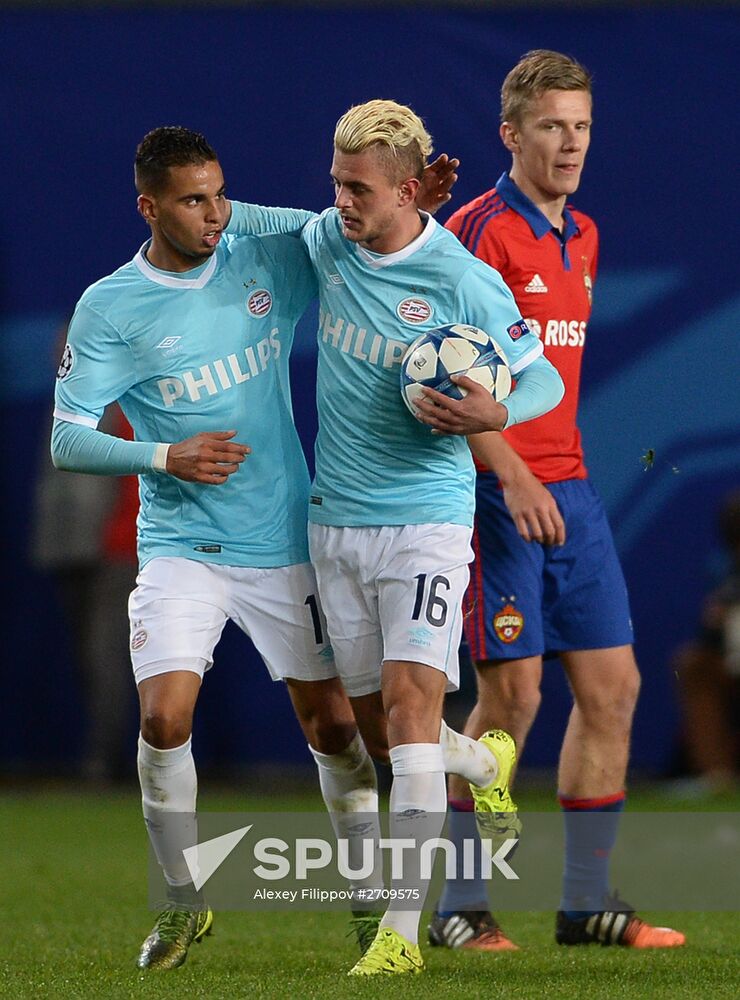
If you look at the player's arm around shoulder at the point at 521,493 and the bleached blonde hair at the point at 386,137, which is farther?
the player's arm around shoulder at the point at 521,493

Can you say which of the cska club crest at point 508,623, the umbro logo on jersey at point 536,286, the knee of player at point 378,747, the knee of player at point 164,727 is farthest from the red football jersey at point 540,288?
the knee of player at point 164,727

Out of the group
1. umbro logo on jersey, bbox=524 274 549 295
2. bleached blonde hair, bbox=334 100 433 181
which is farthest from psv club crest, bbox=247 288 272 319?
umbro logo on jersey, bbox=524 274 549 295

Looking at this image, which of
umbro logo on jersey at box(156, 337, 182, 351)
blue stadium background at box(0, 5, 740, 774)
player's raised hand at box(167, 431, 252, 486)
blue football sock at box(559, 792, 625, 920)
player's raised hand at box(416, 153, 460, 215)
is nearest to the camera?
player's raised hand at box(167, 431, 252, 486)

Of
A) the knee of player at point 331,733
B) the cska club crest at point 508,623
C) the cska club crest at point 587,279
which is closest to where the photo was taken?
the knee of player at point 331,733

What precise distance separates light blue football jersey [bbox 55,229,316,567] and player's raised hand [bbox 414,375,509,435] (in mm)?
610

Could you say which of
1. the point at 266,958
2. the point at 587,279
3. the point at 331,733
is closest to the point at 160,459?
the point at 331,733

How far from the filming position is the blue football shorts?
534 centimetres

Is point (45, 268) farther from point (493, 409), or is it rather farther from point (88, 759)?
point (493, 409)

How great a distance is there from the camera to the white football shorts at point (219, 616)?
4871mm

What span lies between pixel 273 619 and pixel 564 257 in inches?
57.6

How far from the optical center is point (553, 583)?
215 inches

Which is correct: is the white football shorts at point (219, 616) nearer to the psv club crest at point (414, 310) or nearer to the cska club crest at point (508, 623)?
the cska club crest at point (508, 623)

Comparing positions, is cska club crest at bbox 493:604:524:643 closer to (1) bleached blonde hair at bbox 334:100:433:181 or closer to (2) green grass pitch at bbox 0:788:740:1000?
(2) green grass pitch at bbox 0:788:740:1000

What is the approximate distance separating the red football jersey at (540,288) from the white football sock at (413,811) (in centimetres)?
116
